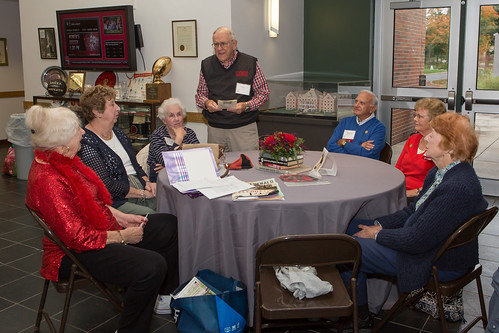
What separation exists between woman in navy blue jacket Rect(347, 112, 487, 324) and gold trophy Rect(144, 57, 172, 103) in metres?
3.88

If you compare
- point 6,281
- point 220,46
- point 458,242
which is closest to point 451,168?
point 458,242

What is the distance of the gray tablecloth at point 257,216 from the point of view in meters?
2.60

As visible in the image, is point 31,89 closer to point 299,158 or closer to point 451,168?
point 299,158

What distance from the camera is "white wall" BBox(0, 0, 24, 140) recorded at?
30.2 ft

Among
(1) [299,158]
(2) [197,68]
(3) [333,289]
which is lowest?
(3) [333,289]

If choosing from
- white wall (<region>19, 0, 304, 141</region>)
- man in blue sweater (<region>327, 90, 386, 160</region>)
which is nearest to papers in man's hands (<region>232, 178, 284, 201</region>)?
man in blue sweater (<region>327, 90, 386, 160</region>)

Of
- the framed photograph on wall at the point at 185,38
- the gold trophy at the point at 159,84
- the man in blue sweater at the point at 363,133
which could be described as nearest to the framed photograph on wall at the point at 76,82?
the gold trophy at the point at 159,84

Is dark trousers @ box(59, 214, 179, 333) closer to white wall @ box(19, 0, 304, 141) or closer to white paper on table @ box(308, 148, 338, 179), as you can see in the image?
white paper on table @ box(308, 148, 338, 179)

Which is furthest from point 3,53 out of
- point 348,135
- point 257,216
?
point 257,216

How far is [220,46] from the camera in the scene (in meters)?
4.52

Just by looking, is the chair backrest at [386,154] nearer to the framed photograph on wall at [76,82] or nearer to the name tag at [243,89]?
the name tag at [243,89]

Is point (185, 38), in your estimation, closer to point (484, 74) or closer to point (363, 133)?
point (363, 133)

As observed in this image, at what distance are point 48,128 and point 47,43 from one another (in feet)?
17.7

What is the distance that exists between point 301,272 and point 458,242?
0.74m
